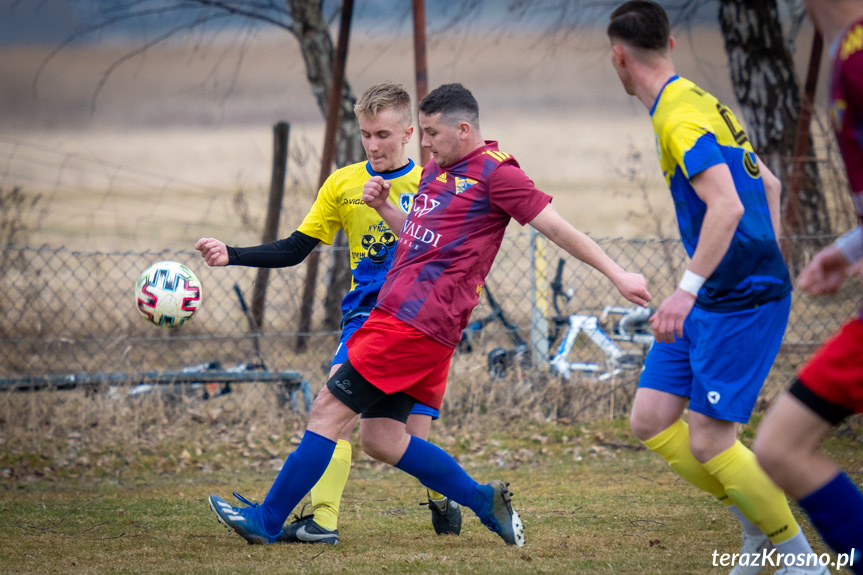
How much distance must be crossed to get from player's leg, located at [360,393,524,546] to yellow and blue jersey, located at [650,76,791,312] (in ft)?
4.05

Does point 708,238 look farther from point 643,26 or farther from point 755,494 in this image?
point 755,494

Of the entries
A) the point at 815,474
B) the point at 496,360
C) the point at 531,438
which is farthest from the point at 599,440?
the point at 815,474

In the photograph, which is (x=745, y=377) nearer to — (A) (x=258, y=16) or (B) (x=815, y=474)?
(B) (x=815, y=474)

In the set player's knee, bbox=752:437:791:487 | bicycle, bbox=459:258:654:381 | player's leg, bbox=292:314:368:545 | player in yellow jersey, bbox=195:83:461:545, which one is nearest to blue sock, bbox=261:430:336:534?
player's leg, bbox=292:314:368:545

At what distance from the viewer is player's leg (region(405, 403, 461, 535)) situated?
11.9 feet

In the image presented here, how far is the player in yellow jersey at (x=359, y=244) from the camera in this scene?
3486 millimetres

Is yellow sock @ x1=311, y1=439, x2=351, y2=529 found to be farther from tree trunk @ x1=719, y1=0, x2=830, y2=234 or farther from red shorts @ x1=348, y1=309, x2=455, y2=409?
tree trunk @ x1=719, y1=0, x2=830, y2=234

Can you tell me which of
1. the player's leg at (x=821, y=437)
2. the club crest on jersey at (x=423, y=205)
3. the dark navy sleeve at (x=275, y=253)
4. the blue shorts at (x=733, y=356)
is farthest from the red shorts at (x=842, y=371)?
the dark navy sleeve at (x=275, y=253)

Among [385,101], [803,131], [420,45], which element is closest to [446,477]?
[385,101]

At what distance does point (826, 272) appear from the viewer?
212cm

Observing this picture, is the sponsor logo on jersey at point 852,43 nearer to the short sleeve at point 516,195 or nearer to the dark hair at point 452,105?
the short sleeve at point 516,195

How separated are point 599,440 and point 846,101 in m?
4.11

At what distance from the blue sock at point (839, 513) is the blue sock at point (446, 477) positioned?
1.49m

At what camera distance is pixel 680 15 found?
9461 millimetres
